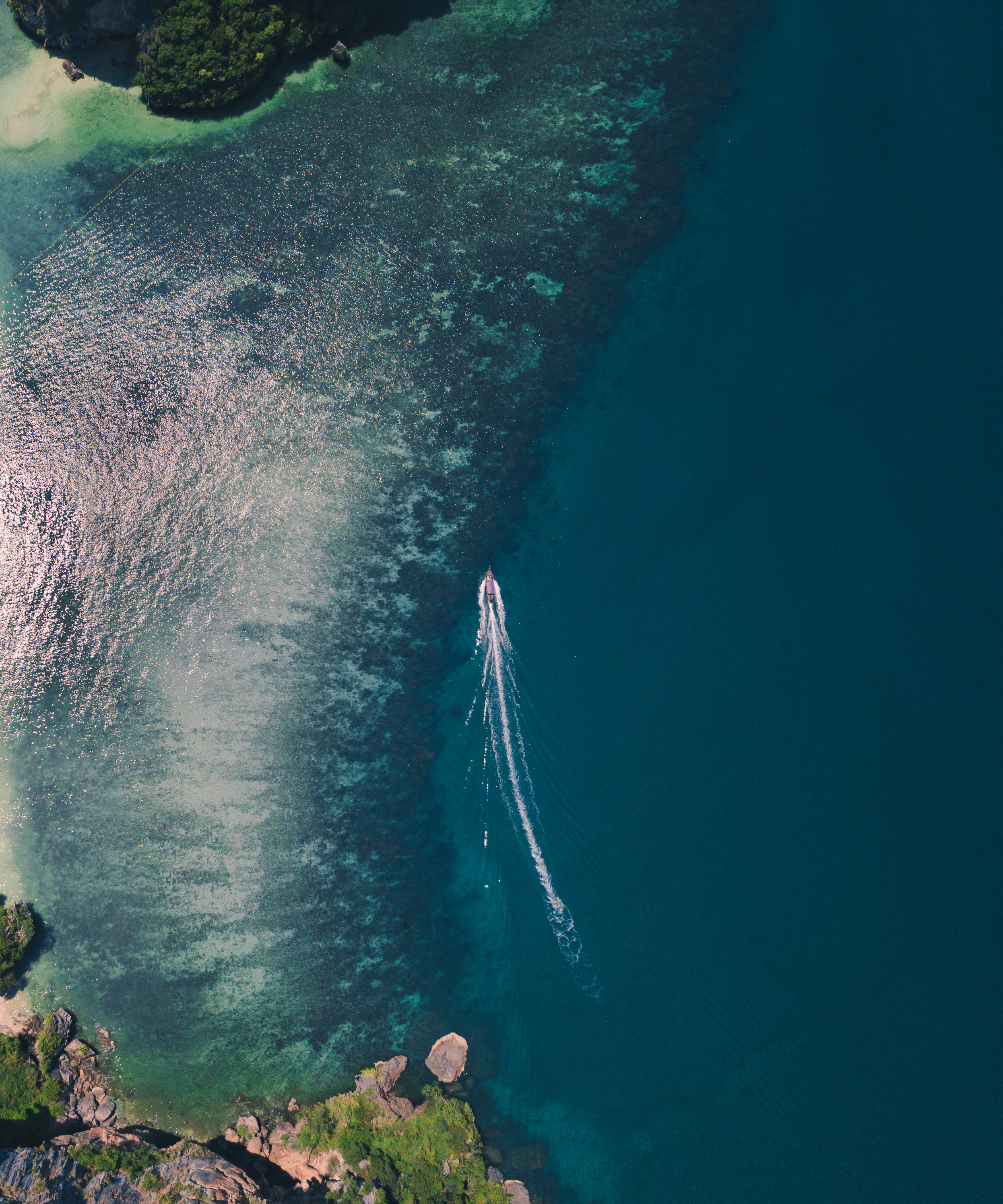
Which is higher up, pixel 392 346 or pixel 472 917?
pixel 392 346

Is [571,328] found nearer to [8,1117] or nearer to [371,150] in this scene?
[371,150]

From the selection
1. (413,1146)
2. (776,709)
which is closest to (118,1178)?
(413,1146)

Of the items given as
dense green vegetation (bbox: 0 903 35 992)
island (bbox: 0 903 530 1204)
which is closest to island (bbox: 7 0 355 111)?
dense green vegetation (bbox: 0 903 35 992)

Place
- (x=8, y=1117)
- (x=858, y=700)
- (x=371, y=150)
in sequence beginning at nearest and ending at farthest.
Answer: (x=8, y=1117) → (x=858, y=700) → (x=371, y=150)

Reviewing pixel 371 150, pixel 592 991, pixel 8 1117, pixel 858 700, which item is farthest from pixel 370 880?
pixel 371 150

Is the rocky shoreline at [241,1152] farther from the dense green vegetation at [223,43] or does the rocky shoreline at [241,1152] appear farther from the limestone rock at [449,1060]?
the dense green vegetation at [223,43]

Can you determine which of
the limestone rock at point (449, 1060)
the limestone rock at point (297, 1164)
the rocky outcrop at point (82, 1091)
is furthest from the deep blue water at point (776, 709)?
the rocky outcrop at point (82, 1091)

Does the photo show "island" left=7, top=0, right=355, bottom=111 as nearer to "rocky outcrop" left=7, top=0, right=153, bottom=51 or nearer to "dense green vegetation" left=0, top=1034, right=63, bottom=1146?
"rocky outcrop" left=7, top=0, right=153, bottom=51
